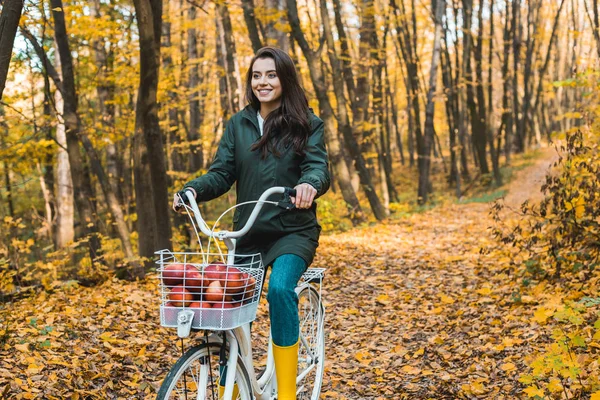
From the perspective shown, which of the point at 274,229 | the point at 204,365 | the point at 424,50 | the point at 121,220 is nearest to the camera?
the point at 204,365

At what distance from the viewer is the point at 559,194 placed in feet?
Result: 22.0

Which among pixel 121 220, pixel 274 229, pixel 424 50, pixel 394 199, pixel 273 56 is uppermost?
pixel 424 50

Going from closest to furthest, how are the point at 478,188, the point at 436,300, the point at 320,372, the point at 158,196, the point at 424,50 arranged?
the point at 320,372 < the point at 436,300 < the point at 158,196 < the point at 478,188 < the point at 424,50

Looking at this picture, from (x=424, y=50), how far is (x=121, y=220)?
24.7 m

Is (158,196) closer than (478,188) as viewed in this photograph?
Yes

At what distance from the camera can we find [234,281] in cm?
279

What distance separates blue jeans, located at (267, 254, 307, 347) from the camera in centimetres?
332

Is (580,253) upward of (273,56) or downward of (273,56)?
downward

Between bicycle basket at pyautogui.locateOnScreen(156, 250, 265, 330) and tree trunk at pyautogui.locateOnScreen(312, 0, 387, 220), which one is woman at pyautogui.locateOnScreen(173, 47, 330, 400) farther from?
tree trunk at pyautogui.locateOnScreen(312, 0, 387, 220)

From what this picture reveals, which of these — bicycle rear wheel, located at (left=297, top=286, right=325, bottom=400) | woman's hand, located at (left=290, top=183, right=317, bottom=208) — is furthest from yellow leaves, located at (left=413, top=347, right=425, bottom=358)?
woman's hand, located at (left=290, top=183, right=317, bottom=208)

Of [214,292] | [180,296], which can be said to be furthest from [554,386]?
[180,296]

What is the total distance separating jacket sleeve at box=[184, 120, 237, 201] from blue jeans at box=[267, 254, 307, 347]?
0.55 m

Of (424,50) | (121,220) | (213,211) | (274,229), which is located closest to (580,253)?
(274,229)

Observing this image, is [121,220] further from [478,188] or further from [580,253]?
[478,188]
